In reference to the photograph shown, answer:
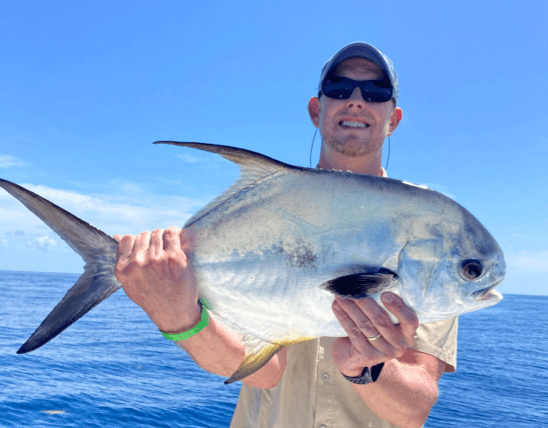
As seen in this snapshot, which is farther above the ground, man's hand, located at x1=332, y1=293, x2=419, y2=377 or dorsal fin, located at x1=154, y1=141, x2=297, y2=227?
dorsal fin, located at x1=154, y1=141, x2=297, y2=227

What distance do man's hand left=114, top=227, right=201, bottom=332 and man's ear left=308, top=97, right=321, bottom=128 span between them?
1712 millimetres

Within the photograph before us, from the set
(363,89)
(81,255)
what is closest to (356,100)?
(363,89)

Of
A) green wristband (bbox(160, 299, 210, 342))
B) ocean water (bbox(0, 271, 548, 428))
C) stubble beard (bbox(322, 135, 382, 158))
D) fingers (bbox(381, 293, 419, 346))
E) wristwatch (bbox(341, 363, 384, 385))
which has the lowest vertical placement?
ocean water (bbox(0, 271, 548, 428))

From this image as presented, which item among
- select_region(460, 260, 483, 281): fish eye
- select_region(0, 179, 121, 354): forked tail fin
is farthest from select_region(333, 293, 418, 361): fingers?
select_region(0, 179, 121, 354): forked tail fin

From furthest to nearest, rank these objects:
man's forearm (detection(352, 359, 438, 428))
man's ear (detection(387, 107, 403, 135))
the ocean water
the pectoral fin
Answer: the ocean water
man's ear (detection(387, 107, 403, 135))
man's forearm (detection(352, 359, 438, 428))
the pectoral fin

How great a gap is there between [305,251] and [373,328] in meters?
0.50

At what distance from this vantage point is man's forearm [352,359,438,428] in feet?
7.70

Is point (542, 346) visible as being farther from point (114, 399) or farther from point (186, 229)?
point (186, 229)

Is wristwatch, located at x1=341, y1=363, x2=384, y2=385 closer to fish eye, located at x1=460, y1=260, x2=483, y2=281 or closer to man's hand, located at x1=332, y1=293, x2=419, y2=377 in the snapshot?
man's hand, located at x1=332, y1=293, x2=419, y2=377

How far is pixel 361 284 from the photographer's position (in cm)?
178

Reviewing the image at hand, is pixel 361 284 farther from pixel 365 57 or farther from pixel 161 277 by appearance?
pixel 365 57

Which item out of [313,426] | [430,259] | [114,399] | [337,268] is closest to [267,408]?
[313,426]

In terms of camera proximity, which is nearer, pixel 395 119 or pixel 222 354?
pixel 222 354

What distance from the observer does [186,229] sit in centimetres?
200
